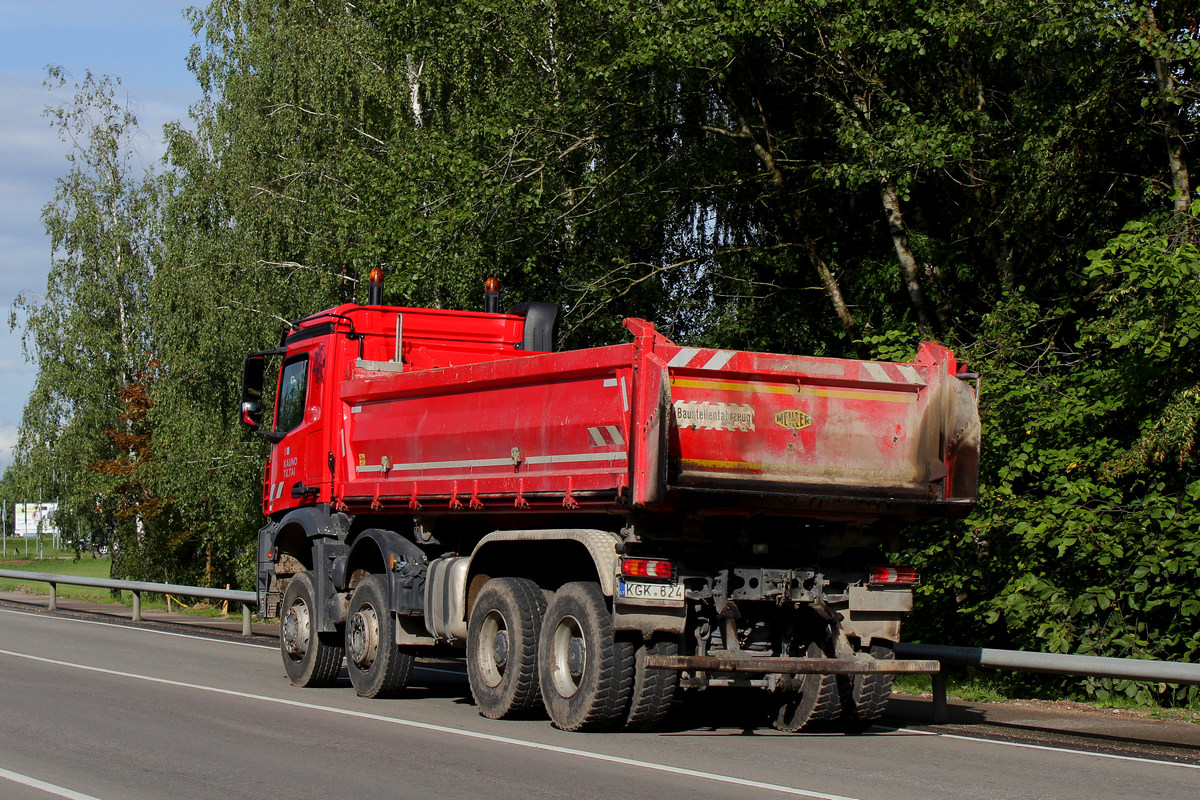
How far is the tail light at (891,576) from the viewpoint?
402 inches

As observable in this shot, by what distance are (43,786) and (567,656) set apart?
381 centimetres

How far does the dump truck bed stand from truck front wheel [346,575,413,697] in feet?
5.19

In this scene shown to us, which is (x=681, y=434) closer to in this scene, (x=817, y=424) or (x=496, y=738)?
(x=817, y=424)

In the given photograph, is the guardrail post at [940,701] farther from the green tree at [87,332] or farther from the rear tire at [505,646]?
the green tree at [87,332]

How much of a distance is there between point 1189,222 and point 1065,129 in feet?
6.97

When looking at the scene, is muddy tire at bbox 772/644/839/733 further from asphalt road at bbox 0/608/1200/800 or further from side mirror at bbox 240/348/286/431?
side mirror at bbox 240/348/286/431

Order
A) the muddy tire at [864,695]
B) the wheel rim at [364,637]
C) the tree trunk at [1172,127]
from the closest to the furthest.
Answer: the muddy tire at [864,695] < the wheel rim at [364,637] < the tree trunk at [1172,127]

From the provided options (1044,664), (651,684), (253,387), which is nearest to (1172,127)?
(1044,664)

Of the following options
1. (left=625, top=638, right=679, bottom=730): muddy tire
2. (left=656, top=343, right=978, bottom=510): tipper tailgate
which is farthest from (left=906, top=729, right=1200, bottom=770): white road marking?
(left=625, top=638, right=679, bottom=730): muddy tire

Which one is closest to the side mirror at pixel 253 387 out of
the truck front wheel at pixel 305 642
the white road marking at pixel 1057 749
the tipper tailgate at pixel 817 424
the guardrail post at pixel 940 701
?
the truck front wheel at pixel 305 642

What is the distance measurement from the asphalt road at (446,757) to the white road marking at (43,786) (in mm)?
16

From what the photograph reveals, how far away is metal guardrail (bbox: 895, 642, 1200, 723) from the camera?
10164 mm

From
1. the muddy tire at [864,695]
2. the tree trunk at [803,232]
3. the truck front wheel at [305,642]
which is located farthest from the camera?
the tree trunk at [803,232]

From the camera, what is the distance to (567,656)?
10102 mm
